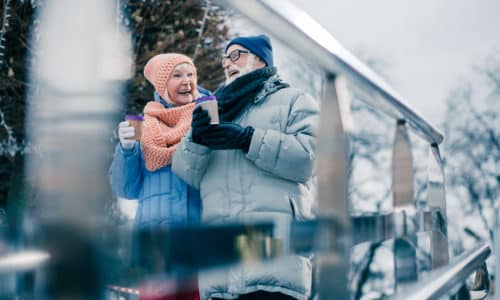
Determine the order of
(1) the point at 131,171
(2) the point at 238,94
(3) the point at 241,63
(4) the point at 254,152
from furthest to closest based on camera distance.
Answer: (1) the point at 131,171
(3) the point at 241,63
(2) the point at 238,94
(4) the point at 254,152

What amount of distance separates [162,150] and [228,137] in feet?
1.69

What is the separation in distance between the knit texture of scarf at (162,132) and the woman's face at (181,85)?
50 millimetres

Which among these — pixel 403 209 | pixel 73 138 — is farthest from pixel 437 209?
pixel 73 138

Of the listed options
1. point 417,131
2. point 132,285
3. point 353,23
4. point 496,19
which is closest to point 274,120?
point 417,131

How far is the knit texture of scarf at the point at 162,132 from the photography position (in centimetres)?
201

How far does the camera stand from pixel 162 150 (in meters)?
2.00

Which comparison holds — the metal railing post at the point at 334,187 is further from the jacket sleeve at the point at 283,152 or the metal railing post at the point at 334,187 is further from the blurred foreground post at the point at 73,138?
the jacket sleeve at the point at 283,152

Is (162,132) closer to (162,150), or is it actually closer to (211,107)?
(162,150)

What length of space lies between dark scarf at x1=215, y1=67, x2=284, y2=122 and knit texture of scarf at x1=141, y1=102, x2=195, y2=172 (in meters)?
0.31

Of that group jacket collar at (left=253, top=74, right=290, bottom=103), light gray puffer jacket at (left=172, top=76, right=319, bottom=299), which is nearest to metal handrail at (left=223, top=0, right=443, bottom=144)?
light gray puffer jacket at (left=172, top=76, right=319, bottom=299)

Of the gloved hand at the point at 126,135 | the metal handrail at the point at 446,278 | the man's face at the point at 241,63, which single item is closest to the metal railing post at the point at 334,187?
the metal handrail at the point at 446,278

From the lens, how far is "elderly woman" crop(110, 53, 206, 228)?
1.91m

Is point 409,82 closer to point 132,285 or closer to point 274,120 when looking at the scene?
point 274,120

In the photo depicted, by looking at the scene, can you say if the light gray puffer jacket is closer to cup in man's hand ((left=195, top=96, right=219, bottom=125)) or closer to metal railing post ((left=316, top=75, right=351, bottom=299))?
cup in man's hand ((left=195, top=96, right=219, bottom=125))
